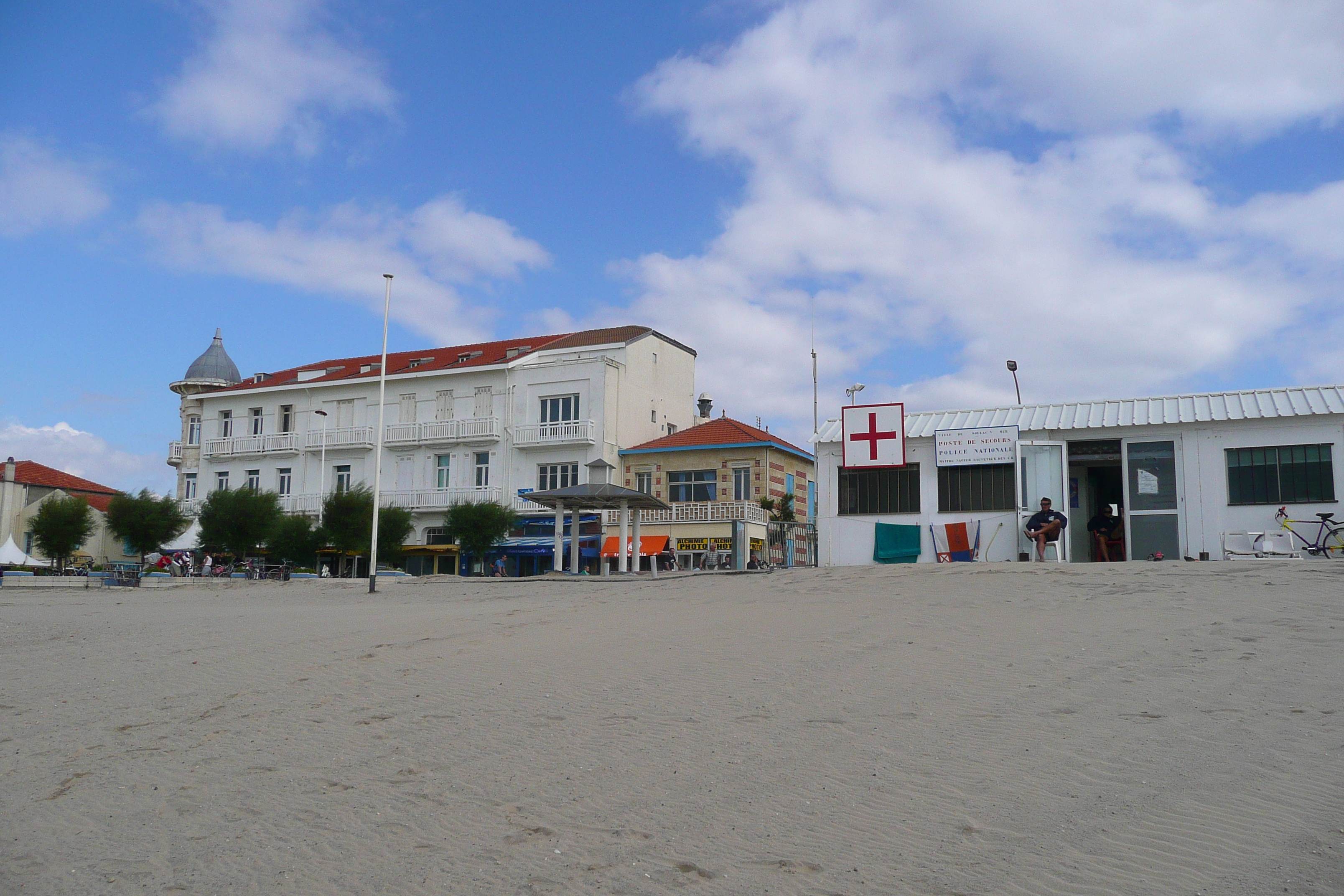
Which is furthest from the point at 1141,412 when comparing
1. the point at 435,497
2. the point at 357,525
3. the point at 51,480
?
the point at 51,480

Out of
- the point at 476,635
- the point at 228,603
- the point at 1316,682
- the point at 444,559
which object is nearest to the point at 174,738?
the point at 476,635

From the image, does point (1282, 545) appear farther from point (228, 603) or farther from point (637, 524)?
point (228, 603)

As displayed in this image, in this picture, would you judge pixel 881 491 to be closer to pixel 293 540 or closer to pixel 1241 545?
pixel 1241 545

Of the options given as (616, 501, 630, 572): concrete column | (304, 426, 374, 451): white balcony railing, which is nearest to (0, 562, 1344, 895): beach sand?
(616, 501, 630, 572): concrete column

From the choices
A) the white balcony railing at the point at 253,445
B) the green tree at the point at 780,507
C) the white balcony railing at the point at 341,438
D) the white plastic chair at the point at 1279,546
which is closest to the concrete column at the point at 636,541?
the green tree at the point at 780,507

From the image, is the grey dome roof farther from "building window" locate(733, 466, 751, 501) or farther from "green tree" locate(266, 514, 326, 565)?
"building window" locate(733, 466, 751, 501)

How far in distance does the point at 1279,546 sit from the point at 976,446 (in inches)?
246

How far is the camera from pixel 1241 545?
69.6 feet

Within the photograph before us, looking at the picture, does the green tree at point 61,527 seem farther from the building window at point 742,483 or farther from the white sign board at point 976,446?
the white sign board at point 976,446

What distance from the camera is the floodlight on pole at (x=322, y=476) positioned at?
168 feet

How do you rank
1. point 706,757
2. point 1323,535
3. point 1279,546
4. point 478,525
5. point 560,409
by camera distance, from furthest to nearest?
1. point 560,409
2. point 478,525
3. point 1279,546
4. point 1323,535
5. point 706,757

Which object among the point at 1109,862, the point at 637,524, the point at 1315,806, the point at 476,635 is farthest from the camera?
the point at 637,524

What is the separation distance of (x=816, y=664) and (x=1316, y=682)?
14.5ft

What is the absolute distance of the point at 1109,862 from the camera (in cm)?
563
